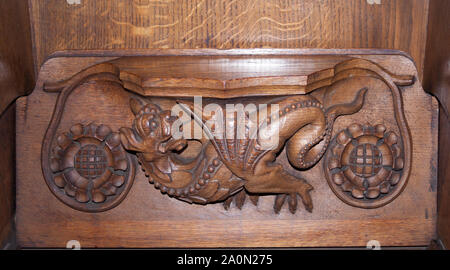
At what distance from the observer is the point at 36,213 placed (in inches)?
31.7

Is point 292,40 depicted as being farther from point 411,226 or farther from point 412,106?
point 411,226

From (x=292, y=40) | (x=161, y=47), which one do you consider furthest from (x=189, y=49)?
(x=292, y=40)

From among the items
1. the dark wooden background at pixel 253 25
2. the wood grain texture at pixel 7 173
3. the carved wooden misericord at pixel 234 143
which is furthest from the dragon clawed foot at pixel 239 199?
the wood grain texture at pixel 7 173

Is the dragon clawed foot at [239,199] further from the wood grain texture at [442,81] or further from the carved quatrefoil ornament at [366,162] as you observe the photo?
the wood grain texture at [442,81]

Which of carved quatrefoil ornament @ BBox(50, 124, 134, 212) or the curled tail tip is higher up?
the curled tail tip

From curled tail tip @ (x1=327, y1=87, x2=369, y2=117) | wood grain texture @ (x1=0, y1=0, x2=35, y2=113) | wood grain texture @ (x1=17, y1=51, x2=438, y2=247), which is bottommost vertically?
wood grain texture @ (x1=17, y1=51, x2=438, y2=247)

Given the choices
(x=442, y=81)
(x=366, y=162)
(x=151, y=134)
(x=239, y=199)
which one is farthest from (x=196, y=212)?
(x=442, y=81)

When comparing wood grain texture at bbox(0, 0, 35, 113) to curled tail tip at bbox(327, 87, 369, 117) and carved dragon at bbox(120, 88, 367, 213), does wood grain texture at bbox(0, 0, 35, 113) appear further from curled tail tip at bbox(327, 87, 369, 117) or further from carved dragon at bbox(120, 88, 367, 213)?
curled tail tip at bbox(327, 87, 369, 117)

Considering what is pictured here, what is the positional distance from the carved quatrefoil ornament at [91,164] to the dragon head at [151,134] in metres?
0.08

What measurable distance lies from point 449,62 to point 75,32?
608 mm

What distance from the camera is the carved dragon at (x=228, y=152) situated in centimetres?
70


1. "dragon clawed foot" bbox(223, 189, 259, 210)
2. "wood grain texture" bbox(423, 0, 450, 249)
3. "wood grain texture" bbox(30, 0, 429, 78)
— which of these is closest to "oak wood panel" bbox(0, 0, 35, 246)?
"wood grain texture" bbox(30, 0, 429, 78)

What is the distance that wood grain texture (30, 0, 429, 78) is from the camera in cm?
78

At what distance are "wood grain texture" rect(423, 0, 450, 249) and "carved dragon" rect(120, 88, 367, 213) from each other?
120 millimetres
